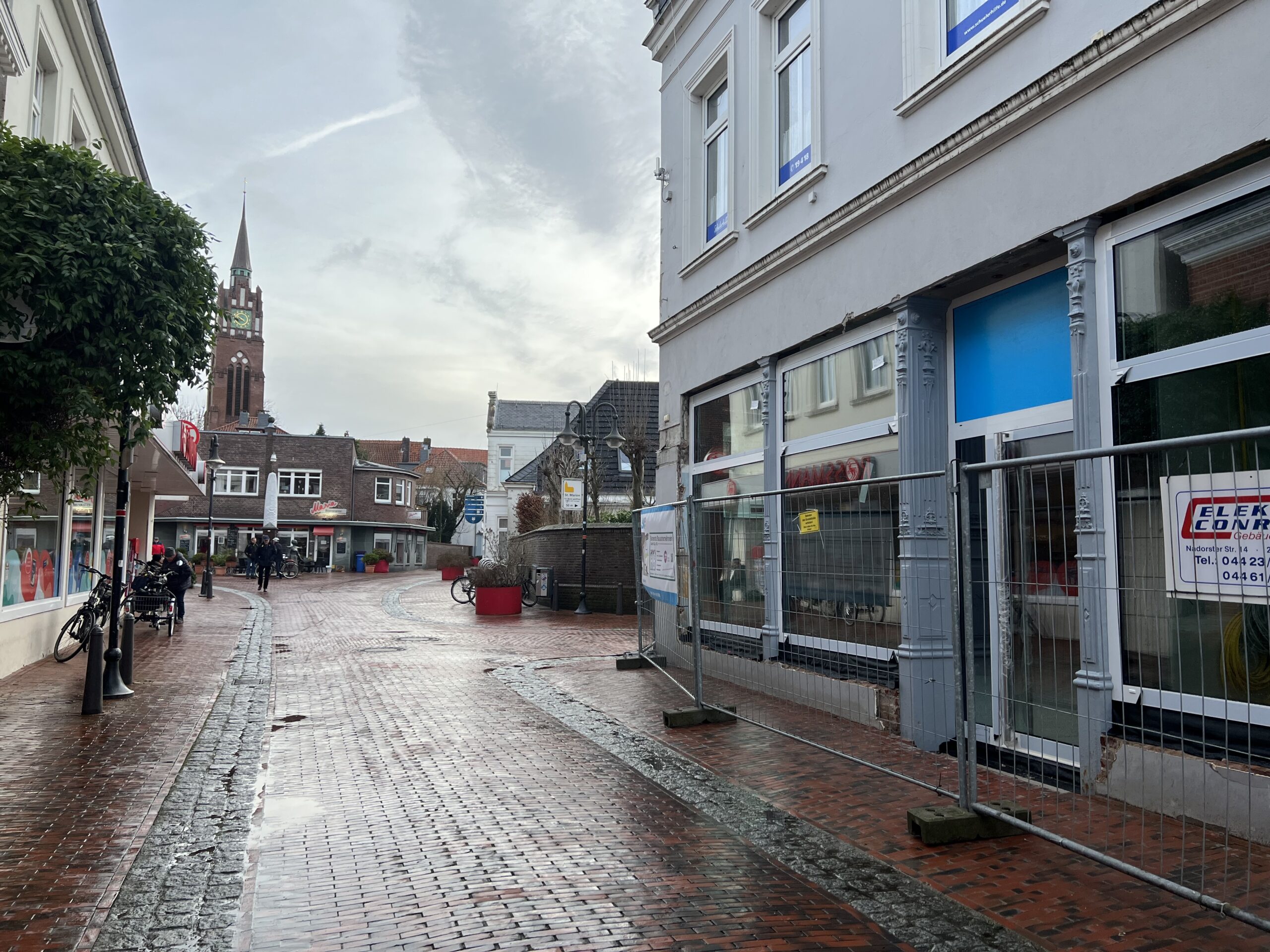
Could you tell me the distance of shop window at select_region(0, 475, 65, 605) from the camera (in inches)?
427

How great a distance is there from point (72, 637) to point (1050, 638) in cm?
1240

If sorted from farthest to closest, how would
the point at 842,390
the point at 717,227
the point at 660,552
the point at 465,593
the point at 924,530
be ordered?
the point at 465,593 → the point at 717,227 → the point at 660,552 → the point at 842,390 → the point at 924,530

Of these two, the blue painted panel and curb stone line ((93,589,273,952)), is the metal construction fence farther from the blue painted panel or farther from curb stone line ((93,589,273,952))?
curb stone line ((93,589,273,952))

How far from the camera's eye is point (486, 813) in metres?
5.33

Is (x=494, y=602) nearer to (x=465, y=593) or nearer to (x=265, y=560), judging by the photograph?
(x=465, y=593)

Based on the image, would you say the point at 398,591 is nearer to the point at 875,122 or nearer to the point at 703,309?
the point at 703,309

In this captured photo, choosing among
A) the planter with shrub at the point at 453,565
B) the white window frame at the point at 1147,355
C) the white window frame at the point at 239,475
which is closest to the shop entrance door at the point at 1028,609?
the white window frame at the point at 1147,355

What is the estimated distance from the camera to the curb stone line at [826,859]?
3.66 m

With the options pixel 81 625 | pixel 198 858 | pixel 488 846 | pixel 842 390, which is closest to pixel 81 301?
pixel 198 858

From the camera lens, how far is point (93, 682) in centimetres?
847

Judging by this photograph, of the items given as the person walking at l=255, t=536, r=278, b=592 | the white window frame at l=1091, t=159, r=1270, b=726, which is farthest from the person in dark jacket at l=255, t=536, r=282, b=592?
the white window frame at l=1091, t=159, r=1270, b=726

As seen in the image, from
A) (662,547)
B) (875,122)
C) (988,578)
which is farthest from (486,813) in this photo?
(875,122)

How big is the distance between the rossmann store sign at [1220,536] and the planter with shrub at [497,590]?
19259mm

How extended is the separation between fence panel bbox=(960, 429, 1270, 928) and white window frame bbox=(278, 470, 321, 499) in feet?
182
